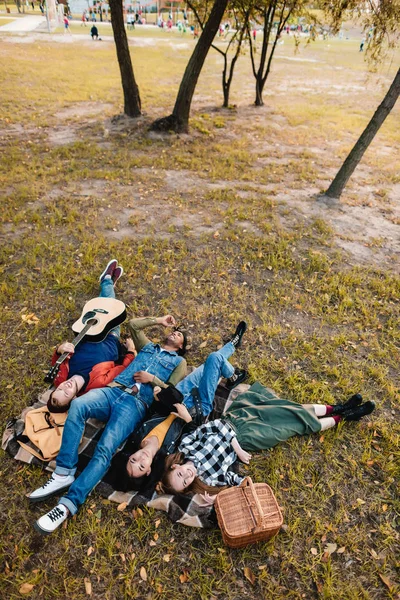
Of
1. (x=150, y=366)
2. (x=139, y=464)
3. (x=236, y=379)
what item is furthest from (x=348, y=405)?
(x=139, y=464)

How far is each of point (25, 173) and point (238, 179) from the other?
493 centimetres

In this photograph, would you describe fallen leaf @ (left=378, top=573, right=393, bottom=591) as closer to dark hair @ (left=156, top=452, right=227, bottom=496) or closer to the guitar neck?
dark hair @ (left=156, top=452, right=227, bottom=496)

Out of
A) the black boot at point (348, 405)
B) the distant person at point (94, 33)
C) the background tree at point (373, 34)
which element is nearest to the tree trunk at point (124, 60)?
the background tree at point (373, 34)

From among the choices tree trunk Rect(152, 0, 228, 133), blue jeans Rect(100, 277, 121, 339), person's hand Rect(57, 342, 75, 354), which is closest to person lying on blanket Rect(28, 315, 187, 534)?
person's hand Rect(57, 342, 75, 354)

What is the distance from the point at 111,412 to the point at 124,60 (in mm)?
10324

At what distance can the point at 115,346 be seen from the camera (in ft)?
15.7

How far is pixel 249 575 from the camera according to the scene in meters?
3.14

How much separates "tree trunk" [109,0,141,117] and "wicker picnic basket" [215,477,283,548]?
11.3 metres

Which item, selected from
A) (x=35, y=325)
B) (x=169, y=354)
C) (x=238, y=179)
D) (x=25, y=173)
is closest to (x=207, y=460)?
(x=169, y=354)

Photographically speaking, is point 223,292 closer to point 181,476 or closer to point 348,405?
point 348,405

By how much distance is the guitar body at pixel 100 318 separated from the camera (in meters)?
4.68

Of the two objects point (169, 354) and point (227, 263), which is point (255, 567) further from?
point (227, 263)

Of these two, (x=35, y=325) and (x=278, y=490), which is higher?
(x=35, y=325)

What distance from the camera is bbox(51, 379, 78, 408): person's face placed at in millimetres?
3924
